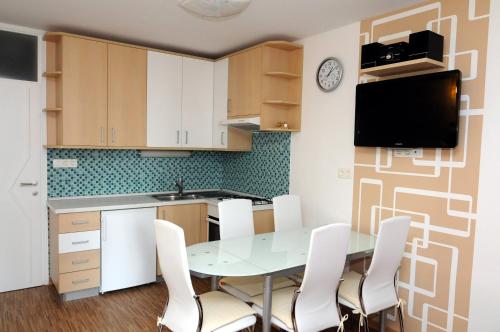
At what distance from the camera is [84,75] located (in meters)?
3.40

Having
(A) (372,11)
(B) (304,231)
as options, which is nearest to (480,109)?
(A) (372,11)

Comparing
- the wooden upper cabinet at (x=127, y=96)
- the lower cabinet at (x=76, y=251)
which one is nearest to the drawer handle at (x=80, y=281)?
the lower cabinet at (x=76, y=251)

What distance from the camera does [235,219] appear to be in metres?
2.96

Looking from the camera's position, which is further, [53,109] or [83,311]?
[53,109]

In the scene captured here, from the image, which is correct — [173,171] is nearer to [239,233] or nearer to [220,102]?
[220,102]

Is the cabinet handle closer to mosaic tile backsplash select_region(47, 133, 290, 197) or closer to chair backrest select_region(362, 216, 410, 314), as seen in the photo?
mosaic tile backsplash select_region(47, 133, 290, 197)

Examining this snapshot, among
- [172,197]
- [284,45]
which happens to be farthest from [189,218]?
[284,45]

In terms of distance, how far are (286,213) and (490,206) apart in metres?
1.55

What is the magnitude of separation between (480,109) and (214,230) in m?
2.56

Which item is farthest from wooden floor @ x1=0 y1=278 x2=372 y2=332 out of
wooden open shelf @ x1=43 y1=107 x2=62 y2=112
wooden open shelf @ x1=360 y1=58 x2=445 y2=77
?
wooden open shelf @ x1=360 y1=58 x2=445 y2=77

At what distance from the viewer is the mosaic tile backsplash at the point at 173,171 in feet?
12.3

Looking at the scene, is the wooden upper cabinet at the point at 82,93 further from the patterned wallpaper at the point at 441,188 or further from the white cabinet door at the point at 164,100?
the patterned wallpaper at the point at 441,188

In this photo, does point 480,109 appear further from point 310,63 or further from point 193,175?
point 193,175

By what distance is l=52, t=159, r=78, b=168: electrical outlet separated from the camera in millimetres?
3643
